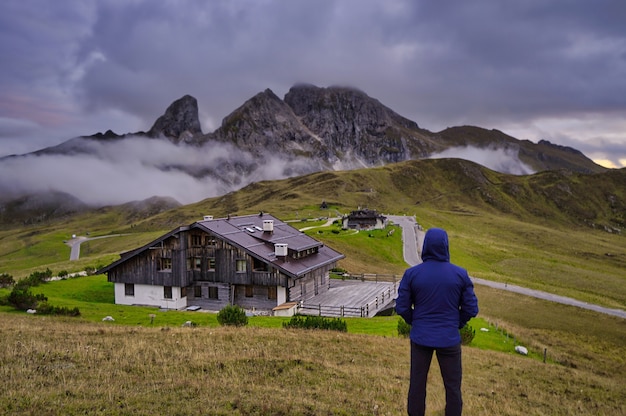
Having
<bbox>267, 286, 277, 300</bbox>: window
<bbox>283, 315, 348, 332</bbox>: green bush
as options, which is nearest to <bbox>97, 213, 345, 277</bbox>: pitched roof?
<bbox>267, 286, 277, 300</bbox>: window

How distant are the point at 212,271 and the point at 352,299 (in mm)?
14083

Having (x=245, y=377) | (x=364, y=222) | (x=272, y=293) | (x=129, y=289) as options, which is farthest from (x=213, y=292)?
(x=364, y=222)

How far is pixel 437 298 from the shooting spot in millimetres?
8016

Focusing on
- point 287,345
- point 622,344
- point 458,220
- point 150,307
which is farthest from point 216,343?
point 458,220

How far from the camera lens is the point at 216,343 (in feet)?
60.5

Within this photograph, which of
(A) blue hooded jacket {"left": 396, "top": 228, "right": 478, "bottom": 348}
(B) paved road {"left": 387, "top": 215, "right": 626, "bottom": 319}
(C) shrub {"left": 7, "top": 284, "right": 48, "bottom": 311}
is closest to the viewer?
(A) blue hooded jacket {"left": 396, "top": 228, "right": 478, "bottom": 348}

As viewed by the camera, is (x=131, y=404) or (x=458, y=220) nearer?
(x=131, y=404)

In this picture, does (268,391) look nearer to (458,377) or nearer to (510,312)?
(458,377)

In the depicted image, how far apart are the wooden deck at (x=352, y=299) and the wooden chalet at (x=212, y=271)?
7.44ft

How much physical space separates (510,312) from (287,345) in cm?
3668

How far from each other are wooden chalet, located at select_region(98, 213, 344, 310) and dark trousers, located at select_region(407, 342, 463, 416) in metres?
Answer: 32.1

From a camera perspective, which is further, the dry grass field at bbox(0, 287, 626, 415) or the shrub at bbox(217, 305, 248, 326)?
the shrub at bbox(217, 305, 248, 326)

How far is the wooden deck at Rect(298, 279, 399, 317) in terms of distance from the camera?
3841cm

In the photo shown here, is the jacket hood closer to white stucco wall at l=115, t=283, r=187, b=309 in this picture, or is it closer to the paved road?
white stucco wall at l=115, t=283, r=187, b=309
